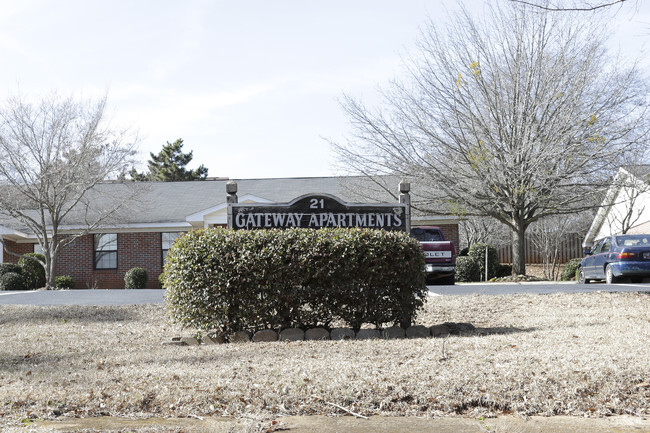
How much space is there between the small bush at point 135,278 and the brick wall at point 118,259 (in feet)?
3.69

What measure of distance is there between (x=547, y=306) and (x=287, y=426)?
7.94m

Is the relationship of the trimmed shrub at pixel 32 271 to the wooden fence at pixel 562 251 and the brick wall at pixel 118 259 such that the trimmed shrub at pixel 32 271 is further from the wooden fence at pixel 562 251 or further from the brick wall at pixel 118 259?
the wooden fence at pixel 562 251

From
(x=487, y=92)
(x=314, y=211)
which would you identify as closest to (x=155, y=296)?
(x=314, y=211)

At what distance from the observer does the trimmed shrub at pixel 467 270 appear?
2545 centimetres

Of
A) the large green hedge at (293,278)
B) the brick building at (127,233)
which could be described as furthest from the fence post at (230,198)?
the brick building at (127,233)

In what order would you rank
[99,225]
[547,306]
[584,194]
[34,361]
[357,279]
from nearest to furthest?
[34,361]
[357,279]
[547,306]
[584,194]
[99,225]

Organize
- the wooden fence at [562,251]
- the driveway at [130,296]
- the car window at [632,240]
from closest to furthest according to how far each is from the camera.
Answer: the driveway at [130,296]
the car window at [632,240]
the wooden fence at [562,251]

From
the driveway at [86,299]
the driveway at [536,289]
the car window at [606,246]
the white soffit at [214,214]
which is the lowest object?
the driveway at [86,299]

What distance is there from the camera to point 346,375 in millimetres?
5996

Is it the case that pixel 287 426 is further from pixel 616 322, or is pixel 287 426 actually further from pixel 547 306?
pixel 547 306

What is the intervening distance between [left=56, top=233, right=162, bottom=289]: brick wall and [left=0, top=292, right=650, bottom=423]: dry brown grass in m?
17.5

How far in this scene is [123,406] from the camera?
17.8 feet

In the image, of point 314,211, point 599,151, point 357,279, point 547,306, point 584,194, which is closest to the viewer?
point 357,279

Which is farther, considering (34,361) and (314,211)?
(314,211)
